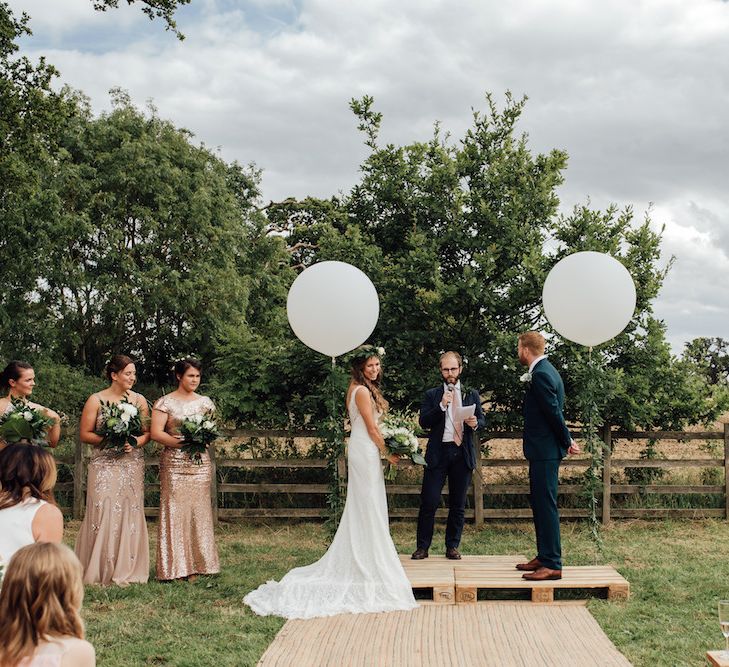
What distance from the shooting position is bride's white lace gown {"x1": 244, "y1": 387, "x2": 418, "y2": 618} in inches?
281

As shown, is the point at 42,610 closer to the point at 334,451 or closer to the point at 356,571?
Result: the point at 356,571

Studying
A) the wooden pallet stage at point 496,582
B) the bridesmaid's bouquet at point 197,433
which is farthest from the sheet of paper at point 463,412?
the bridesmaid's bouquet at point 197,433

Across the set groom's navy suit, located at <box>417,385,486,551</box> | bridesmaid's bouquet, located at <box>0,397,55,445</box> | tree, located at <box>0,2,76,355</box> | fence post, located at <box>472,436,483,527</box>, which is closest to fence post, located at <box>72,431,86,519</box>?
bridesmaid's bouquet, located at <box>0,397,55,445</box>

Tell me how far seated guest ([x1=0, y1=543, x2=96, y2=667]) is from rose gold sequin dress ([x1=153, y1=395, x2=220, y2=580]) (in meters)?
5.55

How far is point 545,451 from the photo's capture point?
7.55 meters

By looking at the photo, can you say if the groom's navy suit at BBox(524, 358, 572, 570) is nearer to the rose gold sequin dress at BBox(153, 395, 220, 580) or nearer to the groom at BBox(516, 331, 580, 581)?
the groom at BBox(516, 331, 580, 581)

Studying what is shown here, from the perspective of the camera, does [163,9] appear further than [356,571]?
Yes

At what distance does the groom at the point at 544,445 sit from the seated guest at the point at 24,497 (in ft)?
14.8

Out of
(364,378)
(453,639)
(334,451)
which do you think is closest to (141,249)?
(334,451)

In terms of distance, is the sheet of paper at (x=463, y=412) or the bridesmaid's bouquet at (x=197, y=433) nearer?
the bridesmaid's bouquet at (x=197, y=433)

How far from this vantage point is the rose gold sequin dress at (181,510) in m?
8.31

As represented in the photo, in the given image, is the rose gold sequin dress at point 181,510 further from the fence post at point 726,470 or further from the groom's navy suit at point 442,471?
the fence post at point 726,470

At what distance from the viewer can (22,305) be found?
19.7 m

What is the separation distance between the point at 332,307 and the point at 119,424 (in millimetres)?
2290
